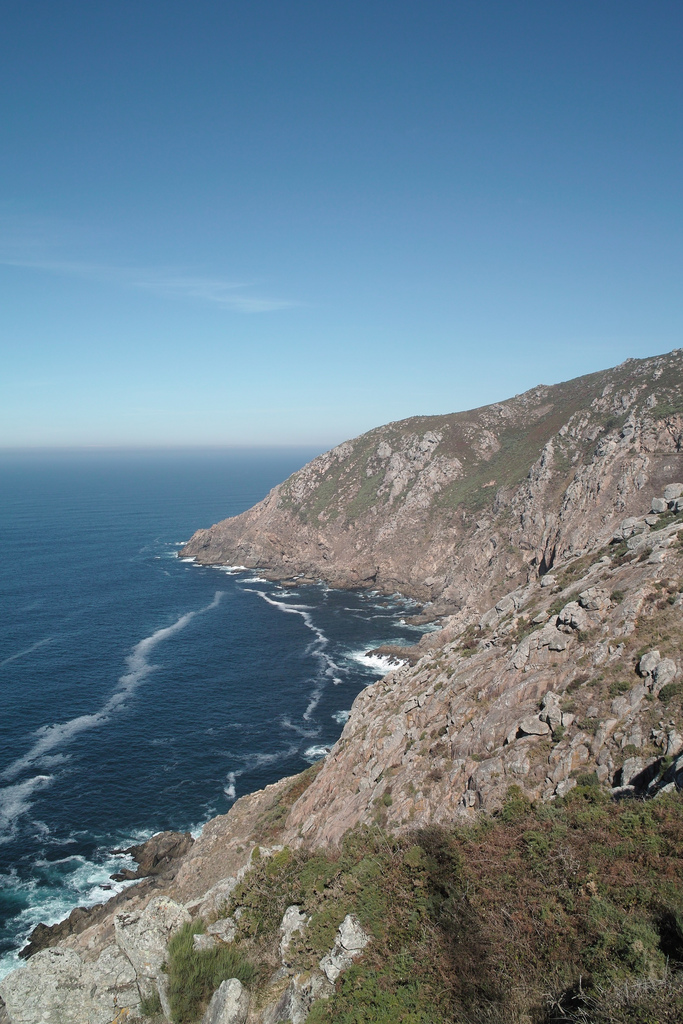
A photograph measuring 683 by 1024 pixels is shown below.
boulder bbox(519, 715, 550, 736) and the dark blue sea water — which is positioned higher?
boulder bbox(519, 715, 550, 736)

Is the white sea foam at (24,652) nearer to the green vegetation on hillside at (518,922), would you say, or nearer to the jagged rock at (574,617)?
the green vegetation on hillside at (518,922)

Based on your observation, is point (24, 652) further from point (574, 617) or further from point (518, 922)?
point (518, 922)

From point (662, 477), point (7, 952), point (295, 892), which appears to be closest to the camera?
point (295, 892)

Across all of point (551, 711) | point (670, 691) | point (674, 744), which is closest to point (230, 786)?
point (551, 711)

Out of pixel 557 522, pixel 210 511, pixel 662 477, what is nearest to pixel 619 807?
pixel 662 477

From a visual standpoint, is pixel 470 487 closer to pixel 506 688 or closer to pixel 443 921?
pixel 506 688

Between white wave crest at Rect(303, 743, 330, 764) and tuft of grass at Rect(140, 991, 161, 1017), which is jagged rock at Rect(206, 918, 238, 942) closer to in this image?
tuft of grass at Rect(140, 991, 161, 1017)

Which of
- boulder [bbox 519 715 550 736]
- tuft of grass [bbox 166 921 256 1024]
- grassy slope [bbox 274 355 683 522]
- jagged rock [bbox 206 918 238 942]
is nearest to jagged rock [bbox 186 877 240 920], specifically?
jagged rock [bbox 206 918 238 942]
